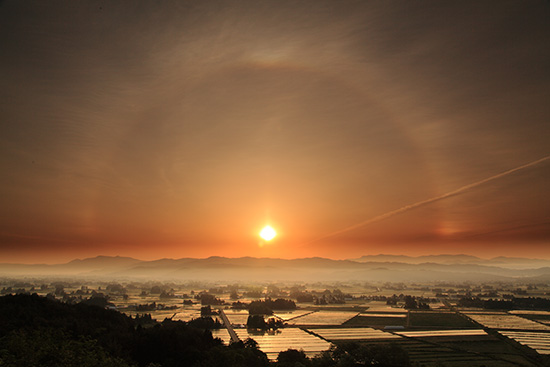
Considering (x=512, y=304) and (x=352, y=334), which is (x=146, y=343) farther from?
(x=512, y=304)

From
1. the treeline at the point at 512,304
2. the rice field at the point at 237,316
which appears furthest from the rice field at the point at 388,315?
the treeline at the point at 512,304

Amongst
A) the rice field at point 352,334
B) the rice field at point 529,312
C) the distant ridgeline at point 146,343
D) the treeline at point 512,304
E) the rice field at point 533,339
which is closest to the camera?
the distant ridgeline at point 146,343

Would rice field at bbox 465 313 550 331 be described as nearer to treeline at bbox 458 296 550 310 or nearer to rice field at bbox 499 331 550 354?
rice field at bbox 499 331 550 354

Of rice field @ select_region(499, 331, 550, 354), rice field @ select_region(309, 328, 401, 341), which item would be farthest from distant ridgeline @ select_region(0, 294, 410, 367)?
rice field @ select_region(499, 331, 550, 354)

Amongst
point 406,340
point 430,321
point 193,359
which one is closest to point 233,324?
point 406,340

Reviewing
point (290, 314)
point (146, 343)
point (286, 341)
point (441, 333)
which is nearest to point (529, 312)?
point (441, 333)

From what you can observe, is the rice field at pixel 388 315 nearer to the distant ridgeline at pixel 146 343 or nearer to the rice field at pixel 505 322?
the rice field at pixel 505 322
